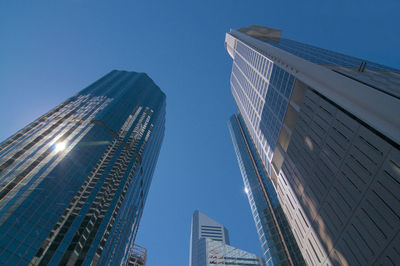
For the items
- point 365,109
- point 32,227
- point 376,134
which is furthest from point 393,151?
point 32,227

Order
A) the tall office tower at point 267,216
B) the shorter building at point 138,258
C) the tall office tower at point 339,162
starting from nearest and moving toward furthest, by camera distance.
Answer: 1. the tall office tower at point 339,162
2. the tall office tower at point 267,216
3. the shorter building at point 138,258

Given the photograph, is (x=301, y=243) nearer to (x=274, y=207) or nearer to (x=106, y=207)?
(x=274, y=207)

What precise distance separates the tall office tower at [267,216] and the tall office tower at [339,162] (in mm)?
25323

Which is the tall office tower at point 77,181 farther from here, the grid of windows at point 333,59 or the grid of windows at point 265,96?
the grid of windows at point 333,59

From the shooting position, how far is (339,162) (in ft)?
77.2

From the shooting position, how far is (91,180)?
60.7 m

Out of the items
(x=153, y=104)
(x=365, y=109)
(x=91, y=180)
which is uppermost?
(x=153, y=104)

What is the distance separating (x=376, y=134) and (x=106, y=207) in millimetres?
62522

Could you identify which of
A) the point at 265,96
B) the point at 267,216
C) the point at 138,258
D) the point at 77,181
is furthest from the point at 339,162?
the point at 138,258

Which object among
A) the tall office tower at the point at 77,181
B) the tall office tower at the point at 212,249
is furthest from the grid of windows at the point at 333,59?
the tall office tower at the point at 212,249

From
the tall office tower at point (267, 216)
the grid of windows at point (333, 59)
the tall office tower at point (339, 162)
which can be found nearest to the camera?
the tall office tower at point (339, 162)

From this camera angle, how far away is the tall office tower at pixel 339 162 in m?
17.7

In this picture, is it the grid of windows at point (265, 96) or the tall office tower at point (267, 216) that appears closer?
the grid of windows at point (265, 96)

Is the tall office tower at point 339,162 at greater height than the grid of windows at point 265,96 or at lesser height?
lesser
